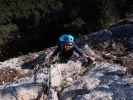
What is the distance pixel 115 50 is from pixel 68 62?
1625 mm

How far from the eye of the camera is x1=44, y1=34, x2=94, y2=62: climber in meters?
9.10

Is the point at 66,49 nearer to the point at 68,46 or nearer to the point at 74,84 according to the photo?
the point at 68,46

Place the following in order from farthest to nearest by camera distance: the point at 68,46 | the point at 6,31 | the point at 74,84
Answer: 1. the point at 6,31
2. the point at 68,46
3. the point at 74,84

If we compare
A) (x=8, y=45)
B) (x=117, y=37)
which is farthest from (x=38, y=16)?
(x=117, y=37)

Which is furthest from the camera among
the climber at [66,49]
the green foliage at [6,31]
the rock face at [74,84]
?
the green foliage at [6,31]

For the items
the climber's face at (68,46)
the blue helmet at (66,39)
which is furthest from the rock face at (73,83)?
the blue helmet at (66,39)

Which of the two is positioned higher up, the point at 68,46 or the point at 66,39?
the point at 66,39

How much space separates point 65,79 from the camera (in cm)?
845

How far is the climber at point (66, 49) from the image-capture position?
910 centimetres

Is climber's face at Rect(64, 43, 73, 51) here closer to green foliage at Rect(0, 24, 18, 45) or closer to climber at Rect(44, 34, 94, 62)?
climber at Rect(44, 34, 94, 62)

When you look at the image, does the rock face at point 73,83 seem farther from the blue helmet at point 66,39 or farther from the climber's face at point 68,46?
the blue helmet at point 66,39

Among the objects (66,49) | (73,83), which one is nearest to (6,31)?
(66,49)

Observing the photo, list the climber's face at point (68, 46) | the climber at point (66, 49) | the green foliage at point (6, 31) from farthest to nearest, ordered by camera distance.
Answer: the green foliage at point (6, 31)
the climber's face at point (68, 46)
the climber at point (66, 49)

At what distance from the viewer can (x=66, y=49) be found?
9297 mm
